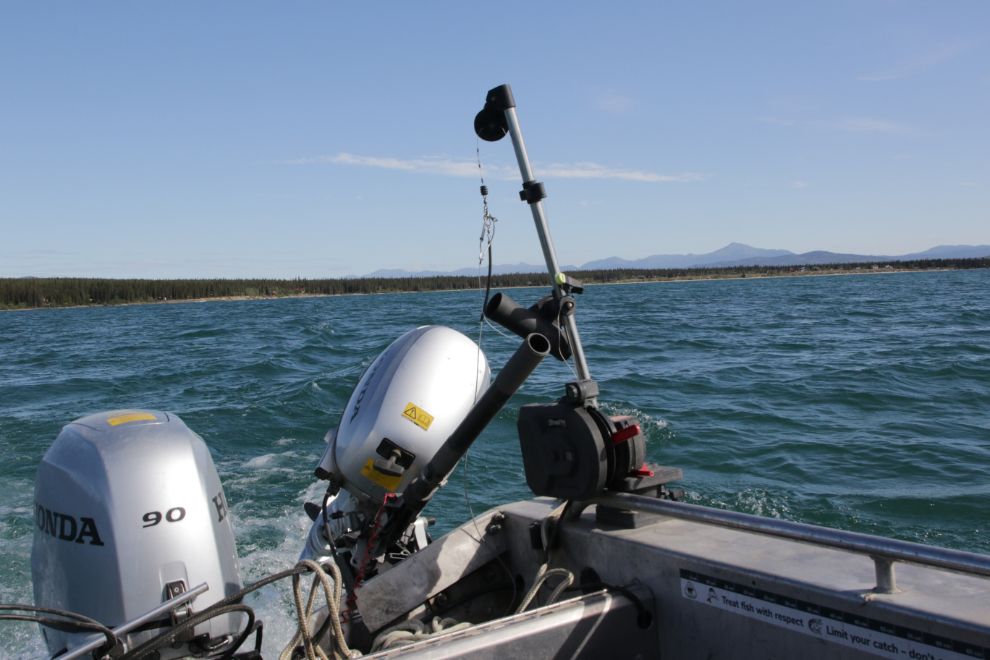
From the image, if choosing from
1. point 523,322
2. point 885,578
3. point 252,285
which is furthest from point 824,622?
point 252,285

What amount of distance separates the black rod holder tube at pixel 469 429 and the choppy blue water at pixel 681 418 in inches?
58.2

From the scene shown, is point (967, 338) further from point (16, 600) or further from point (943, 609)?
point (16, 600)

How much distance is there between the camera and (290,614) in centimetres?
429

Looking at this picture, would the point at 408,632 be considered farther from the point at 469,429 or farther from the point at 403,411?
the point at 403,411

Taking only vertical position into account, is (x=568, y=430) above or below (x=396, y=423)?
above

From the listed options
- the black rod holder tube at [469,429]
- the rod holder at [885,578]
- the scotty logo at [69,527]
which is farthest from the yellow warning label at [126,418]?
the rod holder at [885,578]

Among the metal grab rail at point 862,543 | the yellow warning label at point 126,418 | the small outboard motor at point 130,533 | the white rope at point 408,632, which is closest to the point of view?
the metal grab rail at point 862,543

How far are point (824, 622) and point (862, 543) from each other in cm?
28

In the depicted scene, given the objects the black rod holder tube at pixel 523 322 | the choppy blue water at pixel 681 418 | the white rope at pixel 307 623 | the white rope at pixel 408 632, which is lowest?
the choppy blue water at pixel 681 418

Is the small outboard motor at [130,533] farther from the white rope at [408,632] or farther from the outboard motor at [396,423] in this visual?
the outboard motor at [396,423]

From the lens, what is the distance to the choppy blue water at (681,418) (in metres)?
5.44

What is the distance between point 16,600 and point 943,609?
17.4ft

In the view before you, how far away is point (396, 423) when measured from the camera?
3.43 metres

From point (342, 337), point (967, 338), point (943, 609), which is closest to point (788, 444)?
point (943, 609)
